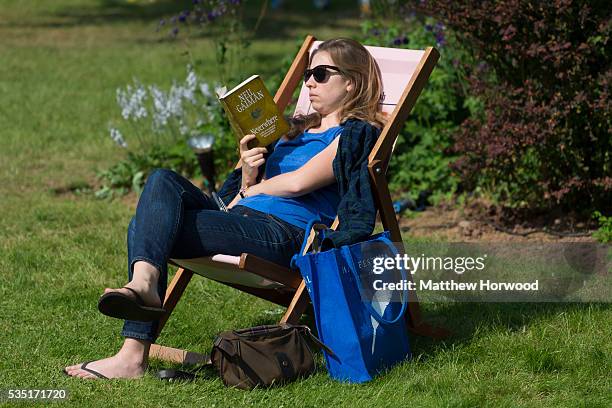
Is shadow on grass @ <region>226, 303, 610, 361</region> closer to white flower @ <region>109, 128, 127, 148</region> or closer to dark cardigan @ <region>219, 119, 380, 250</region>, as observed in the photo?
dark cardigan @ <region>219, 119, 380, 250</region>

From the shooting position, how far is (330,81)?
4422 millimetres

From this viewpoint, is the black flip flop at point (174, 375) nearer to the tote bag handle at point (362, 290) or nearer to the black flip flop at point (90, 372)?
the black flip flop at point (90, 372)

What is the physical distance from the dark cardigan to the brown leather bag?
0.39 metres

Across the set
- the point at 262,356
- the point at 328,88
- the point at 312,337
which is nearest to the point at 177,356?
the point at 262,356

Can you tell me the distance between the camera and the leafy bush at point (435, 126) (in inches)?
262

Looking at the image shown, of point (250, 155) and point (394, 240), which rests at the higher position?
point (250, 155)

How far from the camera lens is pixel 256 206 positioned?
437 centimetres

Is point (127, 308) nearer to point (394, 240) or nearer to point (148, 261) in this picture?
point (148, 261)

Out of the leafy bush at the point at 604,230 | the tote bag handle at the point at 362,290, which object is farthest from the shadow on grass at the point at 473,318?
the leafy bush at the point at 604,230

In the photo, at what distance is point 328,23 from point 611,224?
10495 mm

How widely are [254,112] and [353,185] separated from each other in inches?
22.3

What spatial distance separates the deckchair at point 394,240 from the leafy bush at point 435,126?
1.87m

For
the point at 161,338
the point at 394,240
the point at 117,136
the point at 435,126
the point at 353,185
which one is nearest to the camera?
the point at 353,185

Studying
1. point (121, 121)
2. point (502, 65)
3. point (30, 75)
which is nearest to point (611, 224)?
point (502, 65)
